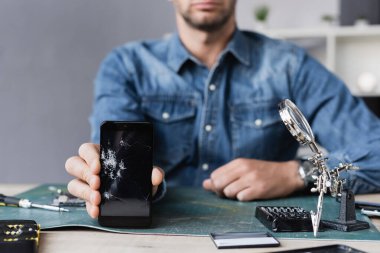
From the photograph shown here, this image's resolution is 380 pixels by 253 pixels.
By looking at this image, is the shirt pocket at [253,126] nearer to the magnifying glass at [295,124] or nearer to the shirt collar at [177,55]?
the shirt collar at [177,55]

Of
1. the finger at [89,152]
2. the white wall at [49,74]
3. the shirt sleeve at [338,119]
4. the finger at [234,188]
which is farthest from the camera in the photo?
the white wall at [49,74]

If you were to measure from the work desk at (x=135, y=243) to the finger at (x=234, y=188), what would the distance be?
31cm

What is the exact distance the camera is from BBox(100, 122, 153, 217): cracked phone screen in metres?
0.76

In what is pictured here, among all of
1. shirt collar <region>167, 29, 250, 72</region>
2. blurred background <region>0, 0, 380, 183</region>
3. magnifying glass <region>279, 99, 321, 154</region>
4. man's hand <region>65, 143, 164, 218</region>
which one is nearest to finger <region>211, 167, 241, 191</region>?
man's hand <region>65, 143, 164, 218</region>

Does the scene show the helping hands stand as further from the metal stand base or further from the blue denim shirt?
the blue denim shirt

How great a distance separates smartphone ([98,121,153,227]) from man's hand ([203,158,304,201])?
12.2 inches

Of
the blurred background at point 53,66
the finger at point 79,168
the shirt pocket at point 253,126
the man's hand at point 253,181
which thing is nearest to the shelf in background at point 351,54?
the blurred background at point 53,66

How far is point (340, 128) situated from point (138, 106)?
56 cm

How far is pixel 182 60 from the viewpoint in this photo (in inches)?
57.9

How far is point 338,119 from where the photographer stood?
4.51 feet

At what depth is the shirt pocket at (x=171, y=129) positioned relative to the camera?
142cm

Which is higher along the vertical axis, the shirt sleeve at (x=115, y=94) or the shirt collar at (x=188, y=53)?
the shirt collar at (x=188, y=53)

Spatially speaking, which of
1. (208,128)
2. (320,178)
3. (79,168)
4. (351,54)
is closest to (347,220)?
(320,178)

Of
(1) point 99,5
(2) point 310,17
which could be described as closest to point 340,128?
(1) point 99,5
